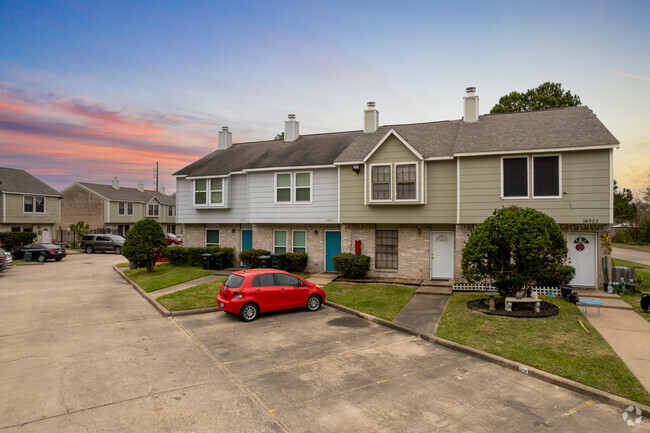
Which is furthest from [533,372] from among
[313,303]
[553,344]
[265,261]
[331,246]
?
[265,261]

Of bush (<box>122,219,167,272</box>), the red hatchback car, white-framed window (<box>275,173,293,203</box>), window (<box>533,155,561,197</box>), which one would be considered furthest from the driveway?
white-framed window (<box>275,173,293,203</box>)

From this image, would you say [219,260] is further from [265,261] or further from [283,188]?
[283,188]

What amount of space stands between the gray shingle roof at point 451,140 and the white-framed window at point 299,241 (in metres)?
3.93

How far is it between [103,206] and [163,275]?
33.0 metres

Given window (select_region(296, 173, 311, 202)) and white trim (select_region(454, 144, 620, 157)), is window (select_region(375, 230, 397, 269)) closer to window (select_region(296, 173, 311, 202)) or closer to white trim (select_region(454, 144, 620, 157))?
window (select_region(296, 173, 311, 202))

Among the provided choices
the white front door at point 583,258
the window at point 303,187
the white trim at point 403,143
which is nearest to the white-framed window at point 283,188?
the window at point 303,187

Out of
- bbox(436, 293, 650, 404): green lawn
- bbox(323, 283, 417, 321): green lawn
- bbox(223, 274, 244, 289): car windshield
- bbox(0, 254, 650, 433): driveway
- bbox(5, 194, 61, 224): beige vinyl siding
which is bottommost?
bbox(0, 254, 650, 433): driveway

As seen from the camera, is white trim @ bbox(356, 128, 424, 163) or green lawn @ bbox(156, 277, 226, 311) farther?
white trim @ bbox(356, 128, 424, 163)

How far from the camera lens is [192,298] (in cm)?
1507

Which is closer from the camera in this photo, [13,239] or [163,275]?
[163,275]

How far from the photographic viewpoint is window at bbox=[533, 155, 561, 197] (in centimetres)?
1571

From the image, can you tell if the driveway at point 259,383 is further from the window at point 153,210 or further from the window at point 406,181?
the window at point 153,210

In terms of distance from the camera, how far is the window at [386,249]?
1934cm

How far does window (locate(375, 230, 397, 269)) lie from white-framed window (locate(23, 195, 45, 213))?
1545 inches
